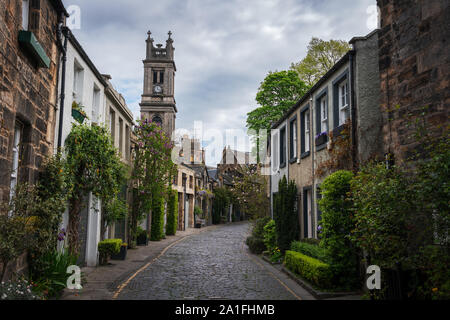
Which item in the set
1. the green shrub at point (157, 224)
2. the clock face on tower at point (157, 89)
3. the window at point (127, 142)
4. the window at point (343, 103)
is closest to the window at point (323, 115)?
the window at point (343, 103)

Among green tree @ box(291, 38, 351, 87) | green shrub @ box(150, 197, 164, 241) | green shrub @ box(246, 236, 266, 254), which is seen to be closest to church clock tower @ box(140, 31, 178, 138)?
green tree @ box(291, 38, 351, 87)

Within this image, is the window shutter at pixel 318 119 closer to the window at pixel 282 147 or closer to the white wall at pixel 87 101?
the window at pixel 282 147

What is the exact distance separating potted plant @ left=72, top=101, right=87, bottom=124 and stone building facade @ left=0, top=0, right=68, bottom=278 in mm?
2083

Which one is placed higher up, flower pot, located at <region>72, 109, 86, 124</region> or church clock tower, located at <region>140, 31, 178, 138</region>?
church clock tower, located at <region>140, 31, 178, 138</region>

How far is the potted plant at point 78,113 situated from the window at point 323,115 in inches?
298

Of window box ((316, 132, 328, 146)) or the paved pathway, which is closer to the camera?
the paved pathway

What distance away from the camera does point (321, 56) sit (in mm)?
29109

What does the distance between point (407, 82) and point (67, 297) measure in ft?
27.9

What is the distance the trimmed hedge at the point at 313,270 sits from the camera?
9.55 m

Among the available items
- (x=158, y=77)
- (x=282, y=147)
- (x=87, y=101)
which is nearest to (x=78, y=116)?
(x=87, y=101)

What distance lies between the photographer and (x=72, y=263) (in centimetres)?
885

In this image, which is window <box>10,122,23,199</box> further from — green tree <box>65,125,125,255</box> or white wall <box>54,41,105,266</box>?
green tree <box>65,125,125,255</box>

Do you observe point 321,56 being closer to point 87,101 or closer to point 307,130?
point 307,130

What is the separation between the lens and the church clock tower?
53.6 m
